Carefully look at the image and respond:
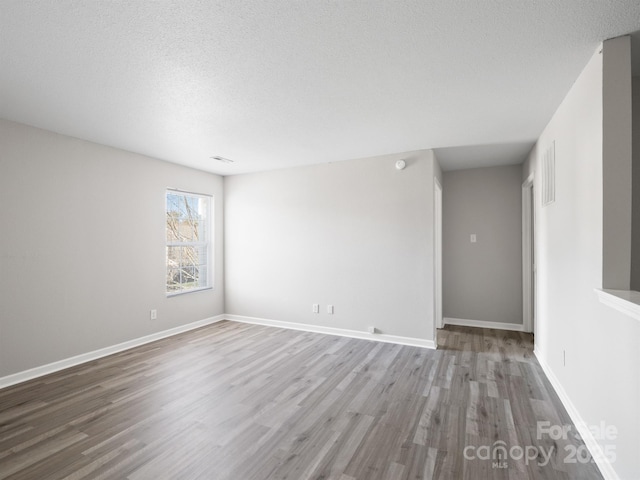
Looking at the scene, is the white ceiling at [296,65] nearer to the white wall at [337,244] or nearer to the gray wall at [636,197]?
the gray wall at [636,197]

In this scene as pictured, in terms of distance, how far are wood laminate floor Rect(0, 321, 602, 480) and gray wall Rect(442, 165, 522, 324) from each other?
1294mm

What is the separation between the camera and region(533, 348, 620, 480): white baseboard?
1.76 m

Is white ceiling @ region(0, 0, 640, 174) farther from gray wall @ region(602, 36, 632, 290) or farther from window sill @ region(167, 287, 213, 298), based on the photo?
window sill @ region(167, 287, 213, 298)

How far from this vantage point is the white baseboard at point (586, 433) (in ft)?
5.77

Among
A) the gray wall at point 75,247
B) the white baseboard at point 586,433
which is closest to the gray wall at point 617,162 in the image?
the white baseboard at point 586,433

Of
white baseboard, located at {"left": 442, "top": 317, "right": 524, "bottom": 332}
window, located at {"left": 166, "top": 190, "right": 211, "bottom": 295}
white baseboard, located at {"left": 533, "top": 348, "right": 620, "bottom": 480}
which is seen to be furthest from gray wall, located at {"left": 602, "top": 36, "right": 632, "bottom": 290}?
window, located at {"left": 166, "top": 190, "right": 211, "bottom": 295}

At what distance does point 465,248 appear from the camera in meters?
5.20

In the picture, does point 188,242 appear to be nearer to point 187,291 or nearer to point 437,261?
point 187,291

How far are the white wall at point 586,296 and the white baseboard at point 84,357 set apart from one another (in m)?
4.61

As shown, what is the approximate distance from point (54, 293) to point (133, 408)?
1724 millimetres

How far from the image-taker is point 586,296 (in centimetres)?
214

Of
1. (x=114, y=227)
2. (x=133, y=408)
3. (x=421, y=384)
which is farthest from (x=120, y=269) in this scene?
(x=421, y=384)

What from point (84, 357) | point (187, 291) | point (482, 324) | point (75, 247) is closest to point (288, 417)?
point (84, 357)

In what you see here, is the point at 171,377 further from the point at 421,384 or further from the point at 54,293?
the point at 421,384
